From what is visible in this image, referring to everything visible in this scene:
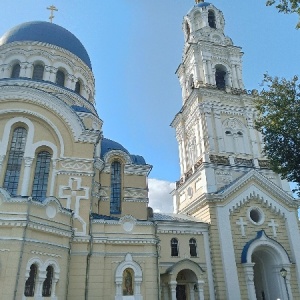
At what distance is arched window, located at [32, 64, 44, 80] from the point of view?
85.8ft

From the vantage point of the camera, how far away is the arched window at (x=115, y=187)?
2253 cm

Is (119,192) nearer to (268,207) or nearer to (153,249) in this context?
(153,249)

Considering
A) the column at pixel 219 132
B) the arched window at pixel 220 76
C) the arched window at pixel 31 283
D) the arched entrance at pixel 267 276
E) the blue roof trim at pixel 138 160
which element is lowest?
the arched window at pixel 31 283

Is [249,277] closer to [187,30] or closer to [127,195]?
[127,195]

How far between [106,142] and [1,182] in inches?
351

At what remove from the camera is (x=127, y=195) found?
74.9 ft

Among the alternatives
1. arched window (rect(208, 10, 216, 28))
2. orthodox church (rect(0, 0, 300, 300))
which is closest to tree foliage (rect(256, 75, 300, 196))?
orthodox church (rect(0, 0, 300, 300))

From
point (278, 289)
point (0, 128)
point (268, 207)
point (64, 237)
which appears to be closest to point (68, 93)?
point (0, 128)

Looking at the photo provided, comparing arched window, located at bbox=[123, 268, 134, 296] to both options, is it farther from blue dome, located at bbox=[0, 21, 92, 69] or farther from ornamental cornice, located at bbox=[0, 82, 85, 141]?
blue dome, located at bbox=[0, 21, 92, 69]

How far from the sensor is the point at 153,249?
18.1m

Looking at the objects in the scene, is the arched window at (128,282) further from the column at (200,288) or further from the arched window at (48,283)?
the column at (200,288)

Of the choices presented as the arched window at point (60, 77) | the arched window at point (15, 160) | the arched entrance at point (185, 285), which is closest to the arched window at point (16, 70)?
the arched window at point (60, 77)

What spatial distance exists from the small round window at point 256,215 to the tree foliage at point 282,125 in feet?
30.7

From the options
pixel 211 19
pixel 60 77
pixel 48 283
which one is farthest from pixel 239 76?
pixel 48 283
